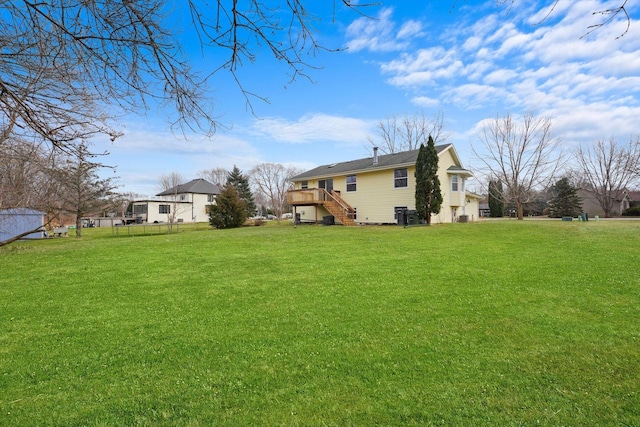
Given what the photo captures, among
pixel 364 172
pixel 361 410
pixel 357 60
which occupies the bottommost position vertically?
pixel 361 410

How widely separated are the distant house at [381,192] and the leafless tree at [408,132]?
11726 millimetres

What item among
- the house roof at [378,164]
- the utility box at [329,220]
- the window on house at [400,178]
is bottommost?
the utility box at [329,220]

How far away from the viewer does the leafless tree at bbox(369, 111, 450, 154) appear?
33844 mm

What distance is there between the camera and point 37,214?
17.9 meters

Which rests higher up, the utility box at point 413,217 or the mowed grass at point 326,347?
the utility box at point 413,217

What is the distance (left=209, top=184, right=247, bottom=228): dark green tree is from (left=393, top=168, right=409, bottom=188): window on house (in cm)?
1257

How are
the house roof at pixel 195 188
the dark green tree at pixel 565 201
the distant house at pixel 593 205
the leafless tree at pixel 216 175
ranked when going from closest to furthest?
the dark green tree at pixel 565 201
the distant house at pixel 593 205
the house roof at pixel 195 188
the leafless tree at pixel 216 175

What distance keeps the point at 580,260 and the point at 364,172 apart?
15.4 meters

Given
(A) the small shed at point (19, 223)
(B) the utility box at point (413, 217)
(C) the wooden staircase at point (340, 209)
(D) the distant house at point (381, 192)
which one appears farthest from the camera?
(C) the wooden staircase at point (340, 209)

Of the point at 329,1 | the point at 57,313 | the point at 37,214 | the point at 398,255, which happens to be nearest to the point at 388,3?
the point at 329,1

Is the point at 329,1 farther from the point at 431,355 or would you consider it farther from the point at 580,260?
the point at 580,260

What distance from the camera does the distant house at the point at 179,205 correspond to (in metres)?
40.0

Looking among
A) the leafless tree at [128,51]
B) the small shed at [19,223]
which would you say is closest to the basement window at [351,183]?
the small shed at [19,223]

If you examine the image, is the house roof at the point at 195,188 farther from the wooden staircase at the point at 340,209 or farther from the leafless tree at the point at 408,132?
the wooden staircase at the point at 340,209
